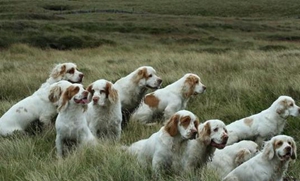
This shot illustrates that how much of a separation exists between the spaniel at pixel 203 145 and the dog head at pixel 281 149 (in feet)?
1.79

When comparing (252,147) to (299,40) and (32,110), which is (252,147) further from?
(299,40)

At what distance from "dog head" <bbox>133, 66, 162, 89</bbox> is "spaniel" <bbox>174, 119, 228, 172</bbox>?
253 centimetres

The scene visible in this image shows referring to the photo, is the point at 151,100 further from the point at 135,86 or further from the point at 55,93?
the point at 55,93

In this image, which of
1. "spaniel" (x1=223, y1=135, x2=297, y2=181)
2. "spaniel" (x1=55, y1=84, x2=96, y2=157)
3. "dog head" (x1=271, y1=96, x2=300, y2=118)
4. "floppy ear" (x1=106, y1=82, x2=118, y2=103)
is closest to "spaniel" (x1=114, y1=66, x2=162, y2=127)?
"floppy ear" (x1=106, y1=82, x2=118, y2=103)

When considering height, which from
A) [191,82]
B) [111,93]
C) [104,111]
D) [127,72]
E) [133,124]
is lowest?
[127,72]

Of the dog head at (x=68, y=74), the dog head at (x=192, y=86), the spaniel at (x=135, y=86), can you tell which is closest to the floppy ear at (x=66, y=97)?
the dog head at (x=68, y=74)

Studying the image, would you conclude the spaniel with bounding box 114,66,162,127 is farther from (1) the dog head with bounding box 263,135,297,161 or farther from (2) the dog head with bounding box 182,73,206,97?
(1) the dog head with bounding box 263,135,297,161

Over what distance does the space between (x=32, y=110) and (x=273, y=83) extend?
5.24m

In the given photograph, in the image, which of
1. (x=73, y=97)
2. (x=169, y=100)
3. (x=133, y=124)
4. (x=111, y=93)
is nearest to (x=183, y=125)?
(x=73, y=97)

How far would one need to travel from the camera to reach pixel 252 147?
710 centimetres

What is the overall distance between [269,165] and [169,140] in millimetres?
1243

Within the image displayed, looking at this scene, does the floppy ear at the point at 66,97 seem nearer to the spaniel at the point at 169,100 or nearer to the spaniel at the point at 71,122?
the spaniel at the point at 71,122

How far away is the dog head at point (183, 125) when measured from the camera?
239 inches

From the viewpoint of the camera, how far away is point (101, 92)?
7863mm
